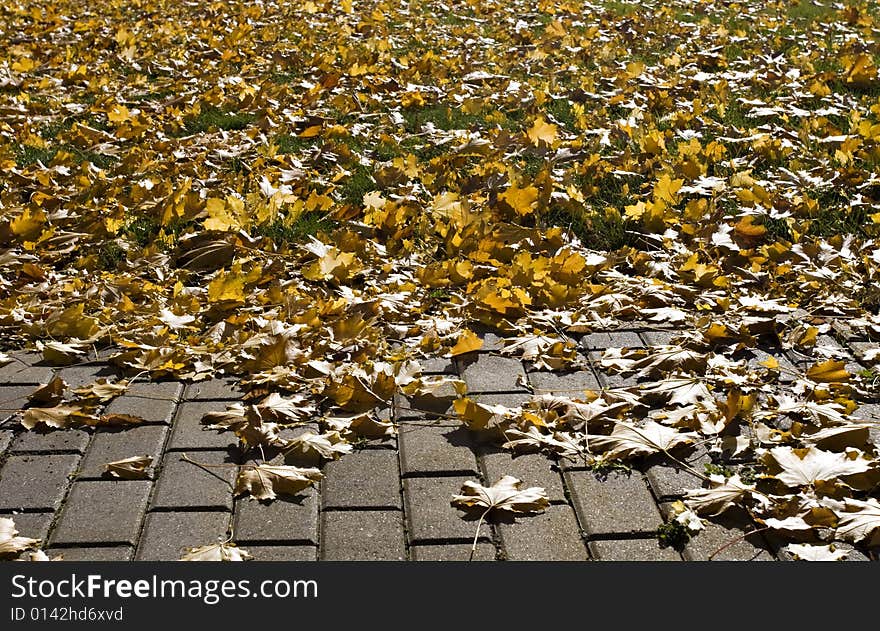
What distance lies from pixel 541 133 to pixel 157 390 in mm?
3062

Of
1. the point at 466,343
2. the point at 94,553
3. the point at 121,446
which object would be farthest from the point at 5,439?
the point at 466,343

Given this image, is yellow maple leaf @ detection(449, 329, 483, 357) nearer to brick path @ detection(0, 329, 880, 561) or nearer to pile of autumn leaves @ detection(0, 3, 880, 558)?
pile of autumn leaves @ detection(0, 3, 880, 558)

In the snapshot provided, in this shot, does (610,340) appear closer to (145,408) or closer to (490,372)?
(490,372)

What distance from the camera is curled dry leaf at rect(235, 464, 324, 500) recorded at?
264 centimetres

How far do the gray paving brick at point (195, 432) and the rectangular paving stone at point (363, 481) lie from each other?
35 cm

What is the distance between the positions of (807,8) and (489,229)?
628 cm

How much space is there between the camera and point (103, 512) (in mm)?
2564

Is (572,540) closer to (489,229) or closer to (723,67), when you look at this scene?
(489,229)

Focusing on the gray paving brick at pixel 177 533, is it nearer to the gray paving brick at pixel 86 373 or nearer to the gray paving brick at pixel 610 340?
the gray paving brick at pixel 86 373

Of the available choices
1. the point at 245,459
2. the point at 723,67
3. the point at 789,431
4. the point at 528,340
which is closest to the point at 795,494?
the point at 789,431

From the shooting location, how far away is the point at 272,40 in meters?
8.23

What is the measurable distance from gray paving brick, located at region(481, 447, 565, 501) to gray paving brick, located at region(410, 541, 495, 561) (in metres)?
0.28
